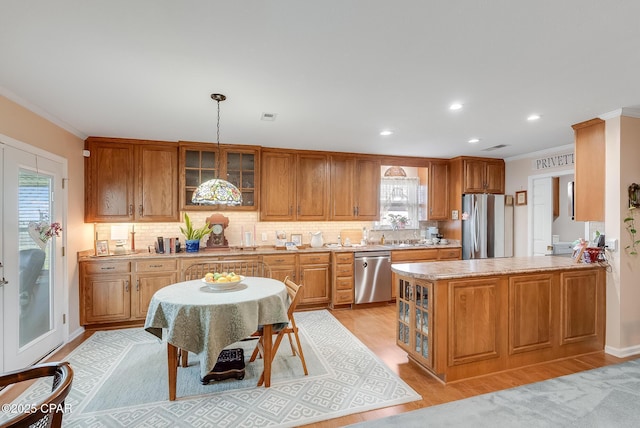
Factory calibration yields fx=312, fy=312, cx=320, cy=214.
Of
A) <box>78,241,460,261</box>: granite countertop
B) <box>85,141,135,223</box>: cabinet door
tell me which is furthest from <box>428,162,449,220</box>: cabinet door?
<box>85,141,135,223</box>: cabinet door

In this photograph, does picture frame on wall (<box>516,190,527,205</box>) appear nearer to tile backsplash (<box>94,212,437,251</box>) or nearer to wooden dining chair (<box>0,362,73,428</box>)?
tile backsplash (<box>94,212,437,251</box>)

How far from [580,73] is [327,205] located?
3.53 meters

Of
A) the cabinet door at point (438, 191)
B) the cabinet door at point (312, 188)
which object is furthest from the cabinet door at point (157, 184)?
the cabinet door at point (438, 191)

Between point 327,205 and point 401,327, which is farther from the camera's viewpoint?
point 327,205

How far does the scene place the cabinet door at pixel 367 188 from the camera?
17.6 feet

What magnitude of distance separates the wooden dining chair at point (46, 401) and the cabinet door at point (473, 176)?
559cm

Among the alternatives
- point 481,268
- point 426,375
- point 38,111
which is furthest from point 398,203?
point 38,111

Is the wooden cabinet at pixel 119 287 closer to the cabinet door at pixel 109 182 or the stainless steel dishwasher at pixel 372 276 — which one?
the cabinet door at pixel 109 182

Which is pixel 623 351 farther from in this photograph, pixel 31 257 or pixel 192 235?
pixel 31 257

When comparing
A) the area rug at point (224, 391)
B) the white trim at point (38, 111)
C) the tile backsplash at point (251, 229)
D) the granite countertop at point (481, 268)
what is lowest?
the area rug at point (224, 391)

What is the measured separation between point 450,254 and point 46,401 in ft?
17.9

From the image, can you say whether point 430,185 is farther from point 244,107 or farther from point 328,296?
point 244,107

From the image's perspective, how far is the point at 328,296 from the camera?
4.85 metres

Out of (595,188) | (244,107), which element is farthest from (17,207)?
(595,188)
